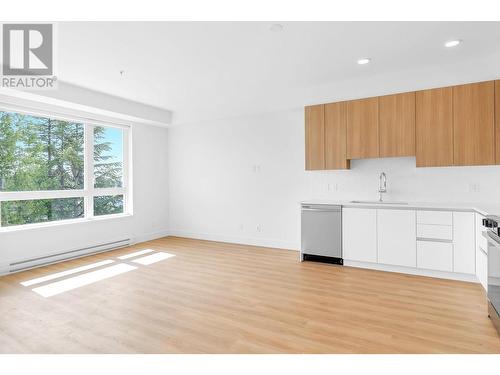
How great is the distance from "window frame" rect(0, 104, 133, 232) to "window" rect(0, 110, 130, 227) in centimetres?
1

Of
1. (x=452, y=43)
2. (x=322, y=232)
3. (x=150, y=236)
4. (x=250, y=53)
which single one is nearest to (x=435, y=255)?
Answer: (x=322, y=232)

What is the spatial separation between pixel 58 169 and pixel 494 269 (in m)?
5.97

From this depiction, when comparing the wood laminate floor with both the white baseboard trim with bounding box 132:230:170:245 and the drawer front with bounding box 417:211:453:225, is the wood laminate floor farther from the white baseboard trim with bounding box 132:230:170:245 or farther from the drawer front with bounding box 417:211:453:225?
the white baseboard trim with bounding box 132:230:170:245

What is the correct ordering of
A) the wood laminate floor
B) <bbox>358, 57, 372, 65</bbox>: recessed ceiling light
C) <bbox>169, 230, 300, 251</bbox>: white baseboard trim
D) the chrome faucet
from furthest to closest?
1. <bbox>169, 230, 300, 251</bbox>: white baseboard trim
2. the chrome faucet
3. <bbox>358, 57, 372, 65</bbox>: recessed ceiling light
4. the wood laminate floor

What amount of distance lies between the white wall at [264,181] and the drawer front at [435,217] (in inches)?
23.6

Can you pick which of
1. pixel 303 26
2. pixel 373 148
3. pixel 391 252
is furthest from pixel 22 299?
pixel 373 148

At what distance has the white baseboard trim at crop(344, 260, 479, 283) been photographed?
3.60m

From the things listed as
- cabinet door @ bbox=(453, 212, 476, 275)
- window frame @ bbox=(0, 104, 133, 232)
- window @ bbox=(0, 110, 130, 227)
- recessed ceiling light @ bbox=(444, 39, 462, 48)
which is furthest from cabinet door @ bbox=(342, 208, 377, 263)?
window @ bbox=(0, 110, 130, 227)

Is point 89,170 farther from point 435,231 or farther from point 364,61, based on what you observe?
point 435,231

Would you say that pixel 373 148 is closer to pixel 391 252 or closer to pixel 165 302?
pixel 391 252

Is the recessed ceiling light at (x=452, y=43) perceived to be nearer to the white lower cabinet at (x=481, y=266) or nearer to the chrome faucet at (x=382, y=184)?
the chrome faucet at (x=382, y=184)

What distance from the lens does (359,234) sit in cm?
419
